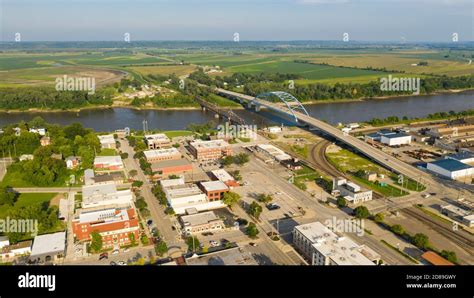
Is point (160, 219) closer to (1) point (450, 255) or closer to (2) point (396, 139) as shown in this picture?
(1) point (450, 255)

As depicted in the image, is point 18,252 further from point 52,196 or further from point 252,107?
point 252,107

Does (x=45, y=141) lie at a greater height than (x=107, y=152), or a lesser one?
greater

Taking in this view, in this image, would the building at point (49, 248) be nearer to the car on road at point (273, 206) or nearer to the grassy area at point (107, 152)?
the car on road at point (273, 206)

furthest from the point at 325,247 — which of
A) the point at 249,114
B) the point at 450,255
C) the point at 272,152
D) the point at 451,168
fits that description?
the point at 249,114

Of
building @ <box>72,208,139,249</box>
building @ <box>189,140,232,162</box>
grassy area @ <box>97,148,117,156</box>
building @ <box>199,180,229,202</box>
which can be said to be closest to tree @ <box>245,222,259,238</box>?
building @ <box>199,180,229,202</box>

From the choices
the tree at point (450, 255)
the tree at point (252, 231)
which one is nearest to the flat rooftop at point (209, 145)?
the tree at point (252, 231)
